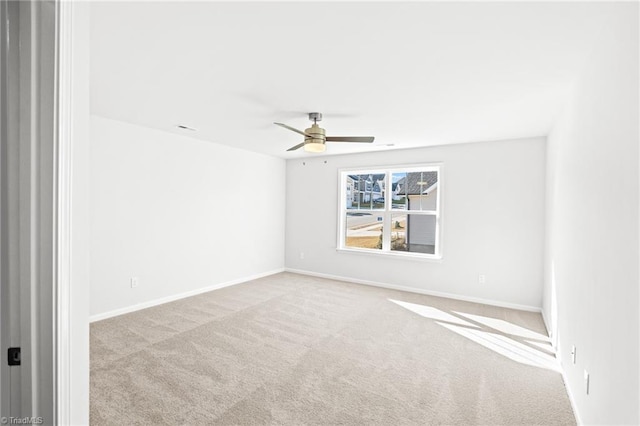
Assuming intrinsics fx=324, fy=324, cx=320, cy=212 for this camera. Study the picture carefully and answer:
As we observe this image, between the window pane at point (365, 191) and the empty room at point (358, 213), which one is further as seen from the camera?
the window pane at point (365, 191)

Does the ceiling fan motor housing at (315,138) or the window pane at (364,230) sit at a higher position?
the ceiling fan motor housing at (315,138)

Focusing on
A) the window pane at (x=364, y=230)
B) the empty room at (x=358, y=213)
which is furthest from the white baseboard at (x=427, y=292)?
the window pane at (x=364, y=230)

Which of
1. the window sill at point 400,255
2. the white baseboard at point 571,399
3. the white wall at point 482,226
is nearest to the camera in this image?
Answer: the white baseboard at point 571,399

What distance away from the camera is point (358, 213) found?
598cm

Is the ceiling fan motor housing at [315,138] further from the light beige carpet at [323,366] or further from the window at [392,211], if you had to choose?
the window at [392,211]

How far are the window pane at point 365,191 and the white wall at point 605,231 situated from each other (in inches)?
130

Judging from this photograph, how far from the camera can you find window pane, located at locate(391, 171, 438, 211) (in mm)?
5273

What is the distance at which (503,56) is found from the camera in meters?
2.07

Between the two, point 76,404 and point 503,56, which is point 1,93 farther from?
point 503,56

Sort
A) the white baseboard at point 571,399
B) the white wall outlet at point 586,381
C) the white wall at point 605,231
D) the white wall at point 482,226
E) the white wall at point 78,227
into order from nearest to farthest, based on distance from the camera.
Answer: the white wall at point 78,227
the white wall at point 605,231
the white wall outlet at point 586,381
the white baseboard at point 571,399
the white wall at point 482,226

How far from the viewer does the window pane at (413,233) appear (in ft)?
17.5

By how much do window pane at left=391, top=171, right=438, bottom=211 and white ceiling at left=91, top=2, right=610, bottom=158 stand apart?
63.8 inches

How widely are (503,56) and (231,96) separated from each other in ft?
7.00

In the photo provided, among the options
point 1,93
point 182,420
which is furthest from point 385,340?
point 1,93
